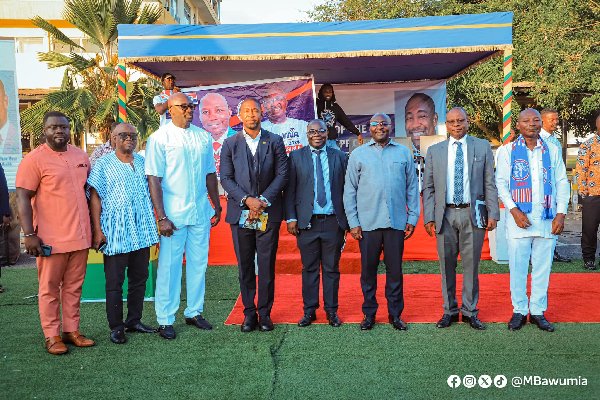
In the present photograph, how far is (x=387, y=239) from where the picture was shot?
16.8ft

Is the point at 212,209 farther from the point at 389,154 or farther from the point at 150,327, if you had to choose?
the point at 389,154

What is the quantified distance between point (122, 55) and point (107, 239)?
15.3 feet

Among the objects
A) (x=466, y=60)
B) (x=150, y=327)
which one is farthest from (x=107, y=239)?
(x=466, y=60)

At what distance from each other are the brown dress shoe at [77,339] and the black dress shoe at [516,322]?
3676 mm

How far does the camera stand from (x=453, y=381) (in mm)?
3807

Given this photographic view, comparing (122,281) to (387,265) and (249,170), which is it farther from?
(387,265)

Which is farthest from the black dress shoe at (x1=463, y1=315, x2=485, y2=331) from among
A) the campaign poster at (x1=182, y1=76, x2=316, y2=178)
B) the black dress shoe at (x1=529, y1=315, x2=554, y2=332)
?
the campaign poster at (x1=182, y1=76, x2=316, y2=178)

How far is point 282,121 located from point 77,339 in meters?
6.38

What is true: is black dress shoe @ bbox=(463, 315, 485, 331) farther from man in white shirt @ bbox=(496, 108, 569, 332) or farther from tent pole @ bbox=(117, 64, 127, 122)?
tent pole @ bbox=(117, 64, 127, 122)

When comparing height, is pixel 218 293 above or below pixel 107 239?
below

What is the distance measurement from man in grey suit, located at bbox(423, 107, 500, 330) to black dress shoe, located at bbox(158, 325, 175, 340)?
7.93 ft

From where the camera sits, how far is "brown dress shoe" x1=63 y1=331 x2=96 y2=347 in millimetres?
4715

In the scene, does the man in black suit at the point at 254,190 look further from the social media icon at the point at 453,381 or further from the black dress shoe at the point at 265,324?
the social media icon at the point at 453,381

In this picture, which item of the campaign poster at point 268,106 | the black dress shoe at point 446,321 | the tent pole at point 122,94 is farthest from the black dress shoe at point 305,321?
the campaign poster at point 268,106
